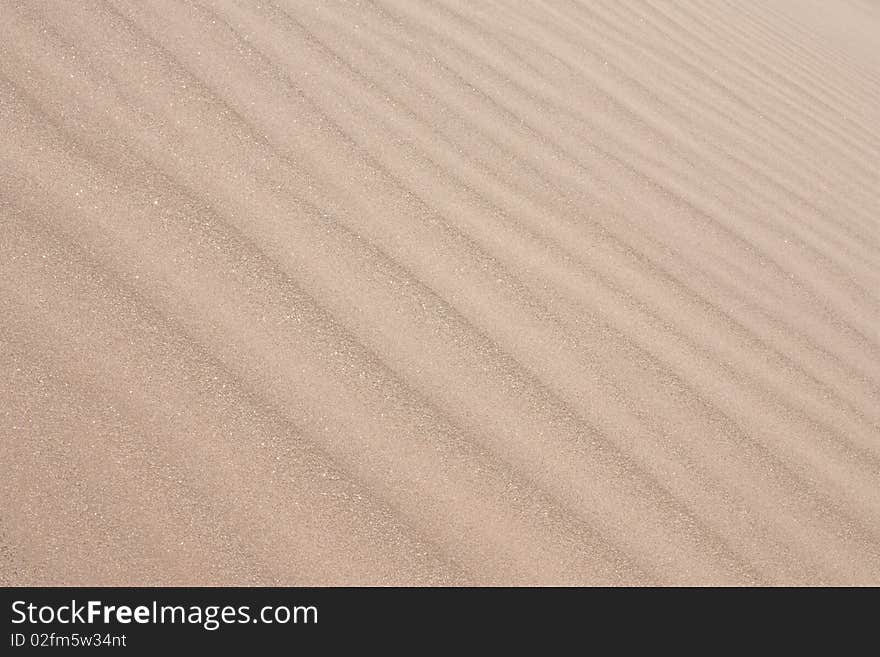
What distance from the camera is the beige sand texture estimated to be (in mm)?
1497

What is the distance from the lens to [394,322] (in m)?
1.82

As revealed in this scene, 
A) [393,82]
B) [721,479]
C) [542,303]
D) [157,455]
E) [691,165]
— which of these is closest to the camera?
[157,455]

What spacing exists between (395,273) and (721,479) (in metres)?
0.86

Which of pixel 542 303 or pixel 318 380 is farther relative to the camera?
pixel 542 303

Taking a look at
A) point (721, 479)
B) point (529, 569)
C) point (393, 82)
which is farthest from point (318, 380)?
point (393, 82)

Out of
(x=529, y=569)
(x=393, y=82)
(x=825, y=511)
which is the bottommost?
(x=529, y=569)

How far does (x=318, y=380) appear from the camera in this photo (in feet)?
5.49

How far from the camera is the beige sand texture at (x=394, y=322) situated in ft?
4.91
